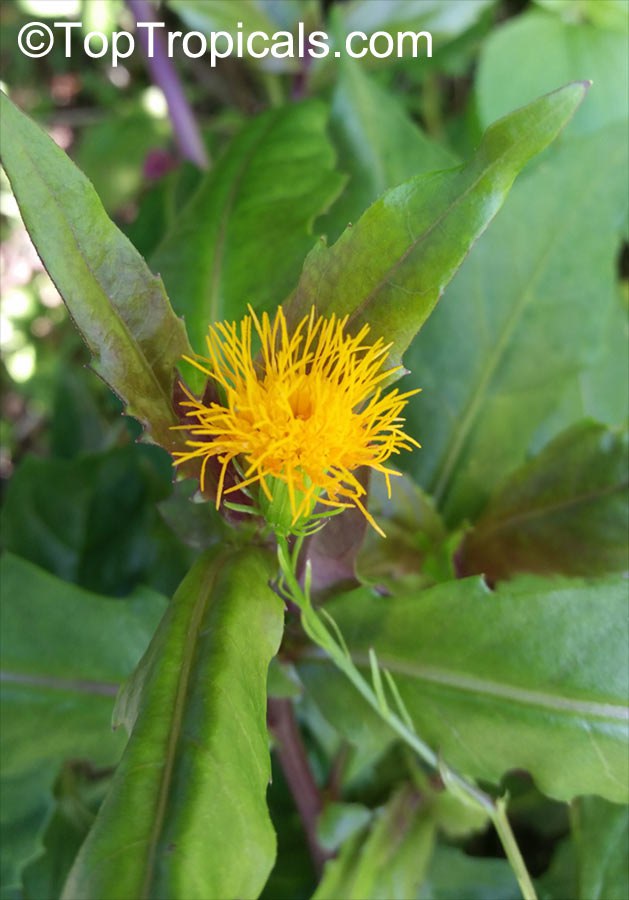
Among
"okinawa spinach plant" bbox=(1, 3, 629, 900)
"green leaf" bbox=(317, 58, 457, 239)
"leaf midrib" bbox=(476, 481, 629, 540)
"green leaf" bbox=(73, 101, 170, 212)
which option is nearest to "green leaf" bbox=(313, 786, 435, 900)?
"okinawa spinach plant" bbox=(1, 3, 629, 900)

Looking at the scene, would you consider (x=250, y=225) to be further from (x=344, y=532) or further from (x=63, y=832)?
(x=63, y=832)

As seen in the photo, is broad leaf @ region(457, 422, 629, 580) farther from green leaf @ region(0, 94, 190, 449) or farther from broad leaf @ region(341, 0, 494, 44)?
broad leaf @ region(341, 0, 494, 44)

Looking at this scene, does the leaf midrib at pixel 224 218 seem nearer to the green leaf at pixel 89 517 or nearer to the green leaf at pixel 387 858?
the green leaf at pixel 89 517

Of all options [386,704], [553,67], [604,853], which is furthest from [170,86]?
[604,853]

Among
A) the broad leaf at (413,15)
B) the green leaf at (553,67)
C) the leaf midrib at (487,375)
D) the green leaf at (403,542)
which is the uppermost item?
the broad leaf at (413,15)

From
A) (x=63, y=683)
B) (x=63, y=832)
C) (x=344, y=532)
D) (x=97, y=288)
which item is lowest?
(x=63, y=832)

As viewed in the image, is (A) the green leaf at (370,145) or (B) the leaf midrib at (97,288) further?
(A) the green leaf at (370,145)

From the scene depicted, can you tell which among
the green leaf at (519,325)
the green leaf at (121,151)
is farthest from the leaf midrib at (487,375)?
the green leaf at (121,151)
